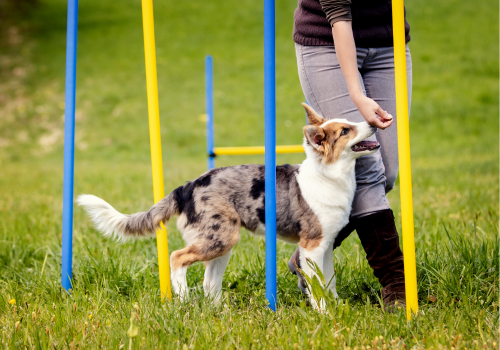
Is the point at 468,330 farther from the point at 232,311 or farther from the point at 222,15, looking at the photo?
the point at 222,15

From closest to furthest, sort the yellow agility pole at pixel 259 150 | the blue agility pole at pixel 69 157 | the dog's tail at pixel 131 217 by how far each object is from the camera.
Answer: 1. the dog's tail at pixel 131 217
2. the blue agility pole at pixel 69 157
3. the yellow agility pole at pixel 259 150

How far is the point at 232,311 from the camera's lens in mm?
2555

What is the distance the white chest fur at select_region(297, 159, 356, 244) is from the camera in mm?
2629

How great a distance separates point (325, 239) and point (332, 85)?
0.85 metres

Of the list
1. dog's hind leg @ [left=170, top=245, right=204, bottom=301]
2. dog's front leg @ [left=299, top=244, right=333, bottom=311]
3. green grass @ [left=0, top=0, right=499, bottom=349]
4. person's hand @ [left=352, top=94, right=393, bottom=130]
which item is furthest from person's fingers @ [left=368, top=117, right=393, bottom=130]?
dog's hind leg @ [left=170, top=245, right=204, bottom=301]

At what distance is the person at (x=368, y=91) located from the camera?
101 inches

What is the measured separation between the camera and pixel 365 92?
263 cm

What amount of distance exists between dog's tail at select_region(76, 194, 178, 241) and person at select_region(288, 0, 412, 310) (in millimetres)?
1040

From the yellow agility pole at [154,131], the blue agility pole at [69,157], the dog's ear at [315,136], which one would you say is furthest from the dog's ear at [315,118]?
the blue agility pole at [69,157]

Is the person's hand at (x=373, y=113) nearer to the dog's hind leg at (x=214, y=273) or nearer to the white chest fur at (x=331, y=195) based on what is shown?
the white chest fur at (x=331, y=195)

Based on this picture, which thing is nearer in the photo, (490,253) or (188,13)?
(490,253)

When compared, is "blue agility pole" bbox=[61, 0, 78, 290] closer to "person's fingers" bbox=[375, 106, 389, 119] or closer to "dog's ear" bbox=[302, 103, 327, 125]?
"dog's ear" bbox=[302, 103, 327, 125]

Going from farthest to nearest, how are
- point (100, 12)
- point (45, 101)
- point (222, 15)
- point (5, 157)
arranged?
point (100, 12)
point (222, 15)
point (45, 101)
point (5, 157)

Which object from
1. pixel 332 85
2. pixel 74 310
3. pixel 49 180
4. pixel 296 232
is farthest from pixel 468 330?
pixel 49 180
